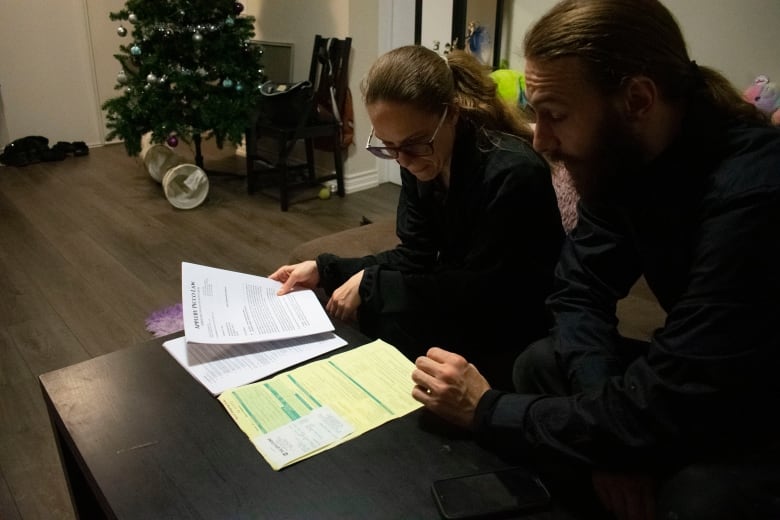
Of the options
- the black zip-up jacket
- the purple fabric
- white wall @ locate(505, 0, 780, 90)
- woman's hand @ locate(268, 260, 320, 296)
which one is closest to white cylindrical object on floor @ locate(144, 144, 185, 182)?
the purple fabric

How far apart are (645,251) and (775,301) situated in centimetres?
24

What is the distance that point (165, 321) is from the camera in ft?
7.45

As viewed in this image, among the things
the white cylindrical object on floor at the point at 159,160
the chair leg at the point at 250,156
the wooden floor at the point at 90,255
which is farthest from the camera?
the white cylindrical object on floor at the point at 159,160

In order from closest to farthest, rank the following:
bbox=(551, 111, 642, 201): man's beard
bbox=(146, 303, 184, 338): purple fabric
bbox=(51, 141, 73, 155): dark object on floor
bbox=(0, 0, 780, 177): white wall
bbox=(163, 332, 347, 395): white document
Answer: bbox=(551, 111, 642, 201): man's beard → bbox=(163, 332, 347, 395): white document → bbox=(146, 303, 184, 338): purple fabric → bbox=(0, 0, 780, 177): white wall → bbox=(51, 141, 73, 155): dark object on floor

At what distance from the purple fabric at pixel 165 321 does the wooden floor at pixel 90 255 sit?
0.03 m

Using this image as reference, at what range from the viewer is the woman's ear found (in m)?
0.83

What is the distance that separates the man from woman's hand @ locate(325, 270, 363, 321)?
376mm

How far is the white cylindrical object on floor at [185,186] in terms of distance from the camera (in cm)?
358

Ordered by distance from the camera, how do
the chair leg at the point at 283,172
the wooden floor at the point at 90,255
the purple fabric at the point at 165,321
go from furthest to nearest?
the chair leg at the point at 283,172, the purple fabric at the point at 165,321, the wooden floor at the point at 90,255

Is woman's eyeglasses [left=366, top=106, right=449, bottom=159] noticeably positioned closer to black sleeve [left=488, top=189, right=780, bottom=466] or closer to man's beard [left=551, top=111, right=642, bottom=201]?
man's beard [left=551, top=111, right=642, bottom=201]

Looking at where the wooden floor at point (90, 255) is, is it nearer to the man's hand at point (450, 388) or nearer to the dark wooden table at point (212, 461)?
the dark wooden table at point (212, 461)

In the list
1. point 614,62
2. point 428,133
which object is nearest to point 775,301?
point 614,62

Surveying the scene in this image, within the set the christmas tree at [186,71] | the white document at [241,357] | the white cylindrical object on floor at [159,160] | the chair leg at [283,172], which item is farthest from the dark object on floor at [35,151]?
the white document at [241,357]

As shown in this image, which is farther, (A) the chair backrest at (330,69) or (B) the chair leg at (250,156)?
(B) the chair leg at (250,156)
